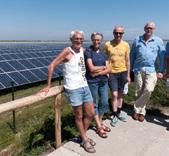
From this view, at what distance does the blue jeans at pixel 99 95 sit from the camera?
A: 16.7 ft

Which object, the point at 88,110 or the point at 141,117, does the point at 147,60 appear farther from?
the point at 88,110

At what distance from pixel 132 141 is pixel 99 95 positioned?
37.8 inches

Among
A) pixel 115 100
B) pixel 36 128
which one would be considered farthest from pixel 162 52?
pixel 36 128

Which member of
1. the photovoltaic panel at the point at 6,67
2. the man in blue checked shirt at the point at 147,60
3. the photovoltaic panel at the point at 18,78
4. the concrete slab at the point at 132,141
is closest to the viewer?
the concrete slab at the point at 132,141

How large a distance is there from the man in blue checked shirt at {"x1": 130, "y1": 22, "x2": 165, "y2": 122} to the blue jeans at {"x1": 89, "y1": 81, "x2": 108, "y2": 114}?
3.43 ft

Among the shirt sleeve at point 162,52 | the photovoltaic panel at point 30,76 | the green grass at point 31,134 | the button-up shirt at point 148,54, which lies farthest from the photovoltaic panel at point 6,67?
the shirt sleeve at point 162,52

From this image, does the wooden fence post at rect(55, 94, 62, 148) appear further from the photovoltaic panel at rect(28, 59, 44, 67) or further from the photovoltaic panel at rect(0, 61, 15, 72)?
the photovoltaic panel at rect(28, 59, 44, 67)

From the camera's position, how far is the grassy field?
17.8 ft

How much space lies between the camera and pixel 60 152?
4.88m

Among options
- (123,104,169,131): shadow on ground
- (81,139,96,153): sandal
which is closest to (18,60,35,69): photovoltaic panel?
(123,104,169,131): shadow on ground

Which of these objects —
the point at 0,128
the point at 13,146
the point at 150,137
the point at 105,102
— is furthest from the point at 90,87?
the point at 0,128

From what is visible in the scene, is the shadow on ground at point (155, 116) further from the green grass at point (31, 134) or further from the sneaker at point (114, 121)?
the green grass at point (31, 134)

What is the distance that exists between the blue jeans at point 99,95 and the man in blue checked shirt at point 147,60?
3.43 feet

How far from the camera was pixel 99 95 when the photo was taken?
5.31 m
